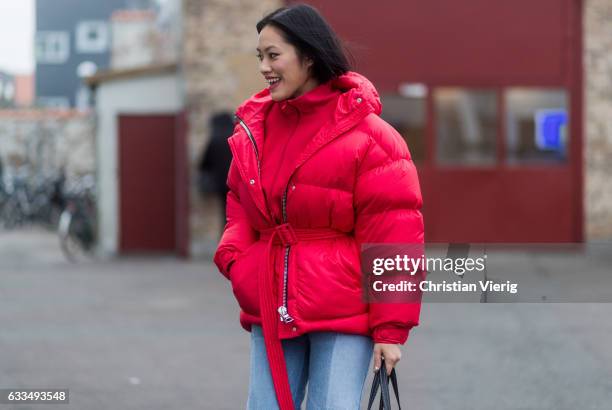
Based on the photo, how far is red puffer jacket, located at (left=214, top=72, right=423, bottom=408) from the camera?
10.6 feet

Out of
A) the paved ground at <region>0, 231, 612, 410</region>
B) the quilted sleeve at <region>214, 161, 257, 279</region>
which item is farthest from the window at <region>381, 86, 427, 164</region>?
the quilted sleeve at <region>214, 161, 257, 279</region>

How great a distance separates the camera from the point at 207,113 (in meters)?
14.6

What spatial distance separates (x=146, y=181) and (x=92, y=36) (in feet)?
122

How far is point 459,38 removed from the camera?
1449 centimetres

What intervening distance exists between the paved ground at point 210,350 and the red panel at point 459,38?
14.0 ft

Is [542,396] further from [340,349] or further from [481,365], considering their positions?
[340,349]

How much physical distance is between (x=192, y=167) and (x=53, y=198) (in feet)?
21.7

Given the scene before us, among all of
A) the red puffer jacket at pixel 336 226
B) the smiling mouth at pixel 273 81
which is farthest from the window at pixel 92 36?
the red puffer jacket at pixel 336 226

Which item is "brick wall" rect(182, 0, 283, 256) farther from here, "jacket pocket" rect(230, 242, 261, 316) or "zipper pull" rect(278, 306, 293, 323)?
"zipper pull" rect(278, 306, 293, 323)

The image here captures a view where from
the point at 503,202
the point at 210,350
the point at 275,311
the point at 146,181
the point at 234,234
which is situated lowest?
the point at 210,350

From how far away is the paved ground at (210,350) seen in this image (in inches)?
248

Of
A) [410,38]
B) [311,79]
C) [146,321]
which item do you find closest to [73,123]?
[410,38]

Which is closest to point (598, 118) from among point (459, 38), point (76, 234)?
point (459, 38)

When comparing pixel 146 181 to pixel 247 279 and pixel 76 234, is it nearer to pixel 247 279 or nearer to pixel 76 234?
pixel 76 234
